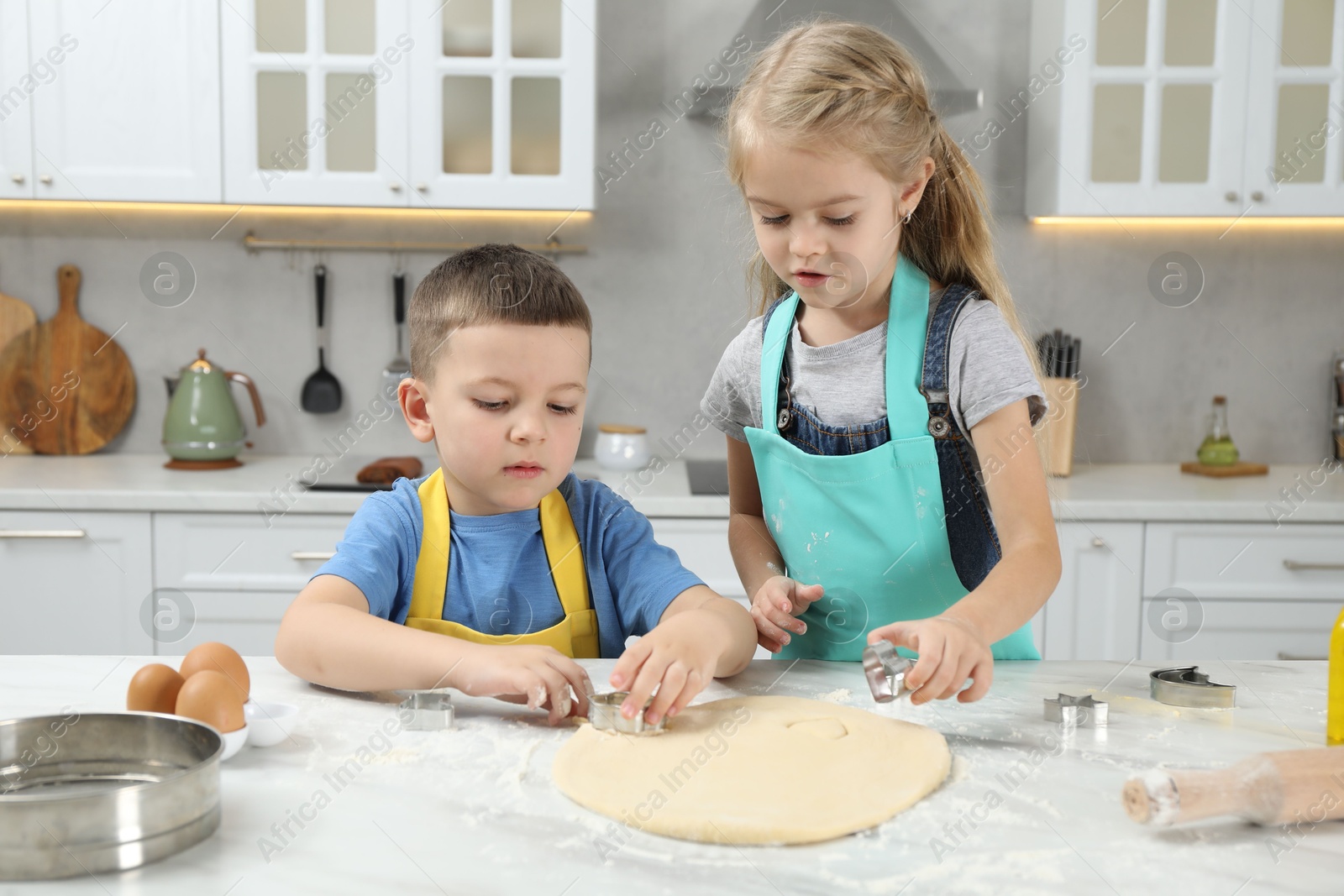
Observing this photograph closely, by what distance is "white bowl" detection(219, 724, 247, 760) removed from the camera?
2.20ft

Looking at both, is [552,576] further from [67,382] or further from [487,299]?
[67,382]

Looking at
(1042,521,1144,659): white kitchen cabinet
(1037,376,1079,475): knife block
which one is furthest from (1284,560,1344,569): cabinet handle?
(1037,376,1079,475): knife block

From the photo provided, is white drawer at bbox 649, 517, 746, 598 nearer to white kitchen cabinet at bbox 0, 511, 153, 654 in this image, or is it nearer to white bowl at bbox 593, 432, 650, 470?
white bowl at bbox 593, 432, 650, 470

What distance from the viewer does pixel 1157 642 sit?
6.83ft

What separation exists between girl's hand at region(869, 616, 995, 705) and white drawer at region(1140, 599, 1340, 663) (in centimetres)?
152

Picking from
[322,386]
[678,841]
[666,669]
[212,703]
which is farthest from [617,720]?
[322,386]

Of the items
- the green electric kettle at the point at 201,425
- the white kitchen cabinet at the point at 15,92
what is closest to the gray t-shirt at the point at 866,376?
the green electric kettle at the point at 201,425

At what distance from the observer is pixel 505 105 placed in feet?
6.97

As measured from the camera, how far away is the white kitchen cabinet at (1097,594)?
203 centimetres

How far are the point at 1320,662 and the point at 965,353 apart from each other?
1.40 feet

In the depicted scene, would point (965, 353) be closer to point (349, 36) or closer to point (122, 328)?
point (349, 36)

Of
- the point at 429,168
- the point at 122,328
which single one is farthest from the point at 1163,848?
the point at 122,328

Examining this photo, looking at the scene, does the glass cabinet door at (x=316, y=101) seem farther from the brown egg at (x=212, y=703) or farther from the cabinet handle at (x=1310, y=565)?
the cabinet handle at (x=1310, y=565)

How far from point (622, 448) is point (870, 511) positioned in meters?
1.22
